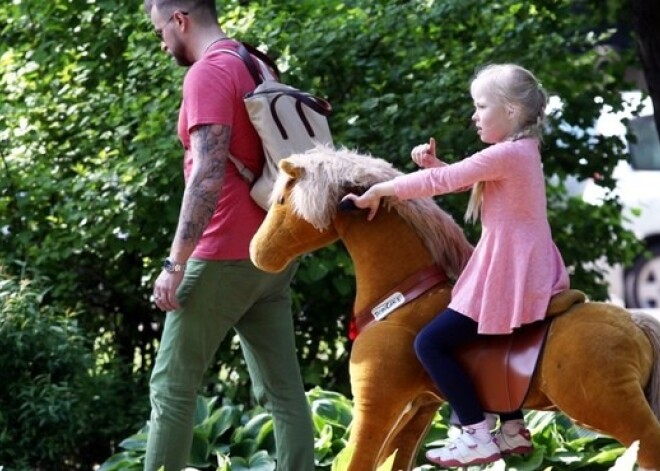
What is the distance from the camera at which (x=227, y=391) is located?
7.41 meters

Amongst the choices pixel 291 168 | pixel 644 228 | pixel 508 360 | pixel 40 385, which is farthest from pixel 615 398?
pixel 644 228

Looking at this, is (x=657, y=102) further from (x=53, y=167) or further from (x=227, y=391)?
(x=53, y=167)

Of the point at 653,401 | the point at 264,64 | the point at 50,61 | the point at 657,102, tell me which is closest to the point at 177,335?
the point at 264,64

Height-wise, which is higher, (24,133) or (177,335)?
(24,133)

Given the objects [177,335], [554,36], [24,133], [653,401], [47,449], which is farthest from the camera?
[554,36]

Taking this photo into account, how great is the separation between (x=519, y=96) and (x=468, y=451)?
43.3 inches

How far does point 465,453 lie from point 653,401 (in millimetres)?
Result: 593

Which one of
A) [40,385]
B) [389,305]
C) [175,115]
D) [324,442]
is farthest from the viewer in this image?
[175,115]

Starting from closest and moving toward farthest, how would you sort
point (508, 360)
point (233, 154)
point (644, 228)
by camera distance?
point (508, 360), point (233, 154), point (644, 228)

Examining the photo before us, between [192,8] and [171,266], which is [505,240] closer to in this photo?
[171,266]

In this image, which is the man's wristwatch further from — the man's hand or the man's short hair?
the man's short hair

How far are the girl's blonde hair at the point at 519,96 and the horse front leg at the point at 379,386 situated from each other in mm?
481

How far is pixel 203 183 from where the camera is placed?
4711 mm

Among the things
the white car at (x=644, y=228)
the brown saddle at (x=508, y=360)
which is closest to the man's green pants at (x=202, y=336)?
the brown saddle at (x=508, y=360)
